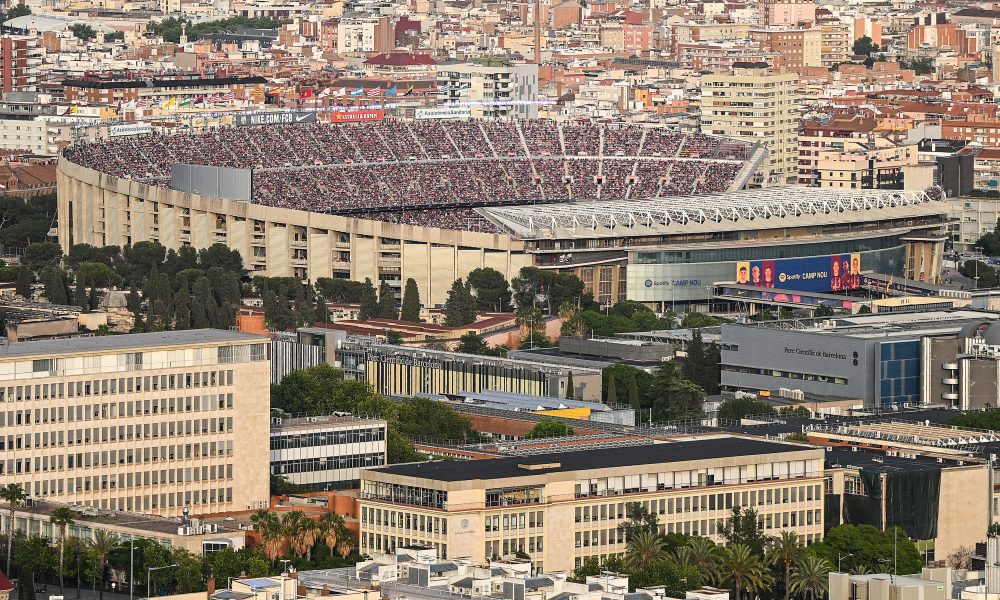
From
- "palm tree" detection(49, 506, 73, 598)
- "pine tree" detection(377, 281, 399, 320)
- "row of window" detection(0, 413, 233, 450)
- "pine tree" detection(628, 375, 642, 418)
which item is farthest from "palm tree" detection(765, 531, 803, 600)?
"pine tree" detection(377, 281, 399, 320)

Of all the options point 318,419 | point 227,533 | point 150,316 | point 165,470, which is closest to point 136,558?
point 227,533

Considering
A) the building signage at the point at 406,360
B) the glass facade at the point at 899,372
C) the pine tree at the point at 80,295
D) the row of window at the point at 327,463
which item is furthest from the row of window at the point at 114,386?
the pine tree at the point at 80,295

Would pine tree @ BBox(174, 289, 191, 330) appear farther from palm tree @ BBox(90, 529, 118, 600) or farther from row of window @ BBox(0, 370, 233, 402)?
palm tree @ BBox(90, 529, 118, 600)

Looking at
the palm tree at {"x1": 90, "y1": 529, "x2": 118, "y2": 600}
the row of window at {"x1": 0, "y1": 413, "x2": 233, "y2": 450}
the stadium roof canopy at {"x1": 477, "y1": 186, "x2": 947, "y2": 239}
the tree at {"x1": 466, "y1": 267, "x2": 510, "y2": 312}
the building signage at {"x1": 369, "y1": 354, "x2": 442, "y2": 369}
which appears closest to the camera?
the palm tree at {"x1": 90, "y1": 529, "x2": 118, "y2": 600}

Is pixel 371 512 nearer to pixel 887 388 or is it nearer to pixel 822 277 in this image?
pixel 887 388

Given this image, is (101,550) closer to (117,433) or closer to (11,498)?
(11,498)

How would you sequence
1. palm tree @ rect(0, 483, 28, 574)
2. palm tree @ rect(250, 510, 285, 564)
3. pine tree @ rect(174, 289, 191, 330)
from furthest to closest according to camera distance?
pine tree @ rect(174, 289, 191, 330), palm tree @ rect(0, 483, 28, 574), palm tree @ rect(250, 510, 285, 564)

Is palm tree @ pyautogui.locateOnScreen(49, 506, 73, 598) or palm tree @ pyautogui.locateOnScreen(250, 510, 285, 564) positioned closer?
palm tree @ pyautogui.locateOnScreen(49, 506, 73, 598)
